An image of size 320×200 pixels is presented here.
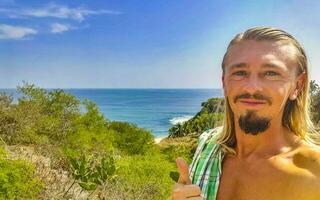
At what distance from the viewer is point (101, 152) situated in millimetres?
17000

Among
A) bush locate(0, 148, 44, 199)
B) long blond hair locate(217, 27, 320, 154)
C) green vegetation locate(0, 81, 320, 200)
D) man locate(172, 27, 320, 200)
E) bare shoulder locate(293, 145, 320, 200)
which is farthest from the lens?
green vegetation locate(0, 81, 320, 200)

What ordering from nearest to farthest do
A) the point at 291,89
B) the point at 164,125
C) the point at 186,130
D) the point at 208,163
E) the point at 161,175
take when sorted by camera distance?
the point at 291,89 < the point at 208,163 < the point at 161,175 < the point at 186,130 < the point at 164,125

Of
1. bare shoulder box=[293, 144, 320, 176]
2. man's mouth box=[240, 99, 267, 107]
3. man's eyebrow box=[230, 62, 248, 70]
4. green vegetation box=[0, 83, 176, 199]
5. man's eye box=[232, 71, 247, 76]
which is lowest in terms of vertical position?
green vegetation box=[0, 83, 176, 199]

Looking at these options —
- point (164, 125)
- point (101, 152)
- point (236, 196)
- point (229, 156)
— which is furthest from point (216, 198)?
point (164, 125)

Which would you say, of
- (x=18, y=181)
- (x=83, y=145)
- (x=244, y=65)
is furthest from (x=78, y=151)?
(x=244, y=65)

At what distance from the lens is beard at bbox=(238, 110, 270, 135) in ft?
6.38

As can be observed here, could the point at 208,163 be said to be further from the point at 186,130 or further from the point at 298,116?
the point at 186,130

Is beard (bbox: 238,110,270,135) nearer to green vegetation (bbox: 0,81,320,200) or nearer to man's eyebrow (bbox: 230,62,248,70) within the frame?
man's eyebrow (bbox: 230,62,248,70)

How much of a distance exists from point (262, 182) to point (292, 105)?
1.22 feet

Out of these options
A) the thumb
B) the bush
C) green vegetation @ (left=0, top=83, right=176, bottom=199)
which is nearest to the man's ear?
the thumb

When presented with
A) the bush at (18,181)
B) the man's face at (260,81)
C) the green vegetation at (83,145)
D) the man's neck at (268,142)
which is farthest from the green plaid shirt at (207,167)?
the green vegetation at (83,145)

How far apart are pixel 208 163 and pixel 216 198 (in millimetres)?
163

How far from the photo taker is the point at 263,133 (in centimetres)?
202

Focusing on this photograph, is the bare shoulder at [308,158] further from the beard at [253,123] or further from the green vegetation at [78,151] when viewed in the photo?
the green vegetation at [78,151]
